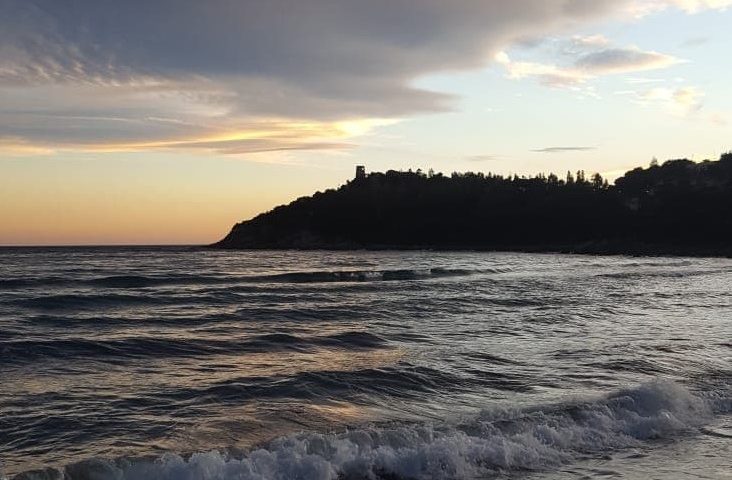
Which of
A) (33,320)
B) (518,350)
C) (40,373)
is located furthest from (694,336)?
(33,320)

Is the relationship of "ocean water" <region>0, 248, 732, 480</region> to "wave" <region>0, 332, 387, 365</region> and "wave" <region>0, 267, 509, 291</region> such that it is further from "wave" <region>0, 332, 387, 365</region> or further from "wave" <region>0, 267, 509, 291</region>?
"wave" <region>0, 267, 509, 291</region>

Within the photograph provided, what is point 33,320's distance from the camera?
20141 mm

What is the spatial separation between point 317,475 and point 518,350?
30.7 ft

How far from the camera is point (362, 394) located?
441 inches

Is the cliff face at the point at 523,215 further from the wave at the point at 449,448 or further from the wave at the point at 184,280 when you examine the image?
the wave at the point at 449,448

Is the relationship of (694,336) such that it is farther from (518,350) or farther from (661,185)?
(661,185)

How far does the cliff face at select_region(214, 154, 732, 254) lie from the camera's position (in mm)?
117688

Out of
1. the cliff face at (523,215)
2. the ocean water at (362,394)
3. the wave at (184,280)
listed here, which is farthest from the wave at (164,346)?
the cliff face at (523,215)

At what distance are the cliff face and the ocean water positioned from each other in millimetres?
96239

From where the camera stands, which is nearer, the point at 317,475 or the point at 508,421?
the point at 317,475

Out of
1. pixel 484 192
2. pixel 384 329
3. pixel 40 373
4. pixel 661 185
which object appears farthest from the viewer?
pixel 484 192

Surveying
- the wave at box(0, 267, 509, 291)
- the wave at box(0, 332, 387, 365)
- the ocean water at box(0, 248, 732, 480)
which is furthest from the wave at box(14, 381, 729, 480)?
the wave at box(0, 267, 509, 291)

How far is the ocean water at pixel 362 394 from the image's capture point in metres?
7.70

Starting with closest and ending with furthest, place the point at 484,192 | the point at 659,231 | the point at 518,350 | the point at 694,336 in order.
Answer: the point at 518,350
the point at 694,336
the point at 659,231
the point at 484,192
